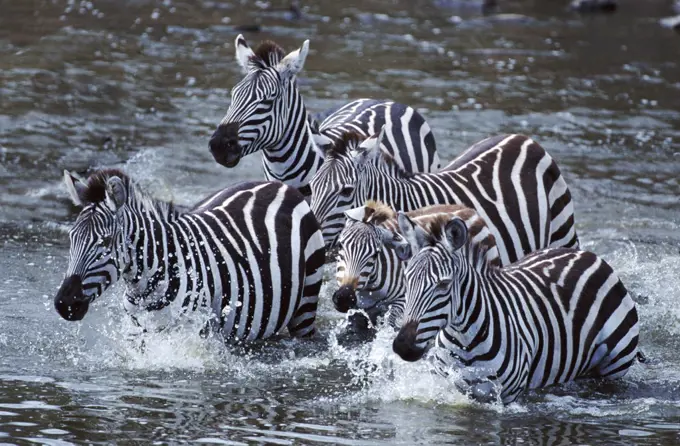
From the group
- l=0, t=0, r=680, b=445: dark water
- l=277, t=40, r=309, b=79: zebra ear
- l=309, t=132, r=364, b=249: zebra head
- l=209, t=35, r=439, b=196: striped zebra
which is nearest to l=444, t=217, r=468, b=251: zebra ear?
l=0, t=0, r=680, b=445: dark water

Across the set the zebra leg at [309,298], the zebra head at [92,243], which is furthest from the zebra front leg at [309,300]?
the zebra head at [92,243]

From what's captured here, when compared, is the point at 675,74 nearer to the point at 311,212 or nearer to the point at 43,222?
the point at 43,222

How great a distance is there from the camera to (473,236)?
349 inches

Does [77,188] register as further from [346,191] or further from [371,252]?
[346,191]

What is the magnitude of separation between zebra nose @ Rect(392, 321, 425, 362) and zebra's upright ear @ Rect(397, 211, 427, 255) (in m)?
0.53

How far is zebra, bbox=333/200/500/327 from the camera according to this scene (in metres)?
9.14

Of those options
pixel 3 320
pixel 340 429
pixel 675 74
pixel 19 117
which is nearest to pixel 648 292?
pixel 340 429

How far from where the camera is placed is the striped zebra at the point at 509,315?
7734 millimetres

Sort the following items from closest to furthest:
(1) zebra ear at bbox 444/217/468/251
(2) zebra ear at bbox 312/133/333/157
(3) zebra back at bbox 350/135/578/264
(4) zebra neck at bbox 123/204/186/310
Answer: (1) zebra ear at bbox 444/217/468/251 < (4) zebra neck at bbox 123/204/186/310 < (3) zebra back at bbox 350/135/578/264 < (2) zebra ear at bbox 312/133/333/157

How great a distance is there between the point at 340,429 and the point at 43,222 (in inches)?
279

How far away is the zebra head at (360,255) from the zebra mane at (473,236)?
2.06ft

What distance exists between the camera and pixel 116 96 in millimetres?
20750

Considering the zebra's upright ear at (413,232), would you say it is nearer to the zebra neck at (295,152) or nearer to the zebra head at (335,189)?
the zebra head at (335,189)

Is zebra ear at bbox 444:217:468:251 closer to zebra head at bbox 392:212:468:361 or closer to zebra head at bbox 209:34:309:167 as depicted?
zebra head at bbox 392:212:468:361
